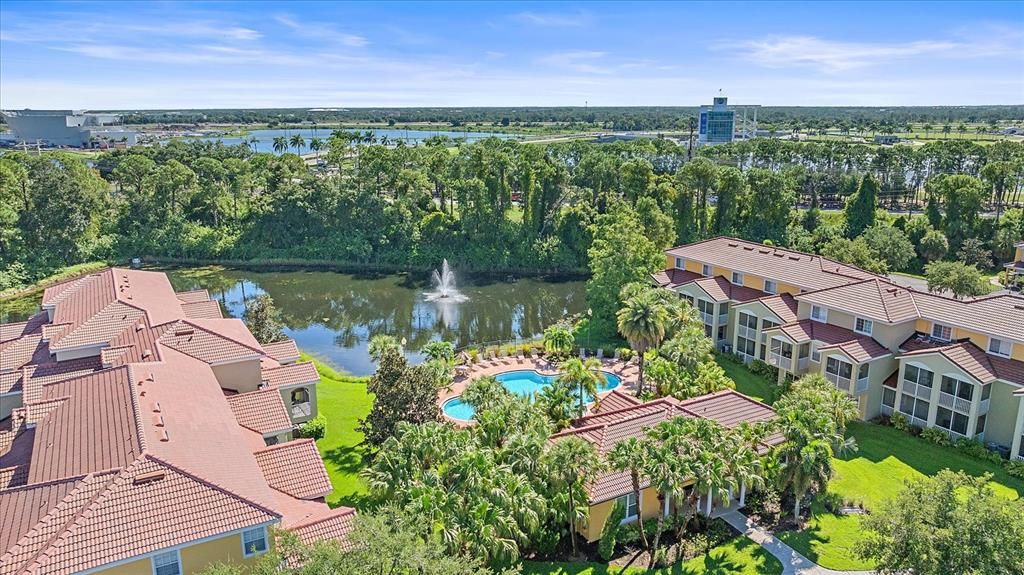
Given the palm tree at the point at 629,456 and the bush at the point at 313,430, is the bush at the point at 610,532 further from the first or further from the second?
the bush at the point at 313,430

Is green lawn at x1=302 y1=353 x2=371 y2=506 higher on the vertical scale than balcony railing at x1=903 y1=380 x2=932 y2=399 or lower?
lower

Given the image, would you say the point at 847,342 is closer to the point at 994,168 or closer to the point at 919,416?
the point at 919,416

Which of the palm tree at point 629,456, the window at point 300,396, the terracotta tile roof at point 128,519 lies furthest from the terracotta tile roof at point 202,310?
→ the palm tree at point 629,456

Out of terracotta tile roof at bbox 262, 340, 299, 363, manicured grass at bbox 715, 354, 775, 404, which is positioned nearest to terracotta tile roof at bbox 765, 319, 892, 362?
manicured grass at bbox 715, 354, 775, 404

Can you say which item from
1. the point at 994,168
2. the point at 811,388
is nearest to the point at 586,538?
the point at 811,388

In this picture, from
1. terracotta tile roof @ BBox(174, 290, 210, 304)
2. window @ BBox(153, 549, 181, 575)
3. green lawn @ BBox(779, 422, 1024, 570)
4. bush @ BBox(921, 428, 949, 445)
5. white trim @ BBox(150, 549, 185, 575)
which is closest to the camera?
white trim @ BBox(150, 549, 185, 575)

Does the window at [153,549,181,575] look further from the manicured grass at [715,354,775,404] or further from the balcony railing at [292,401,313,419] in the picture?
the manicured grass at [715,354,775,404]
